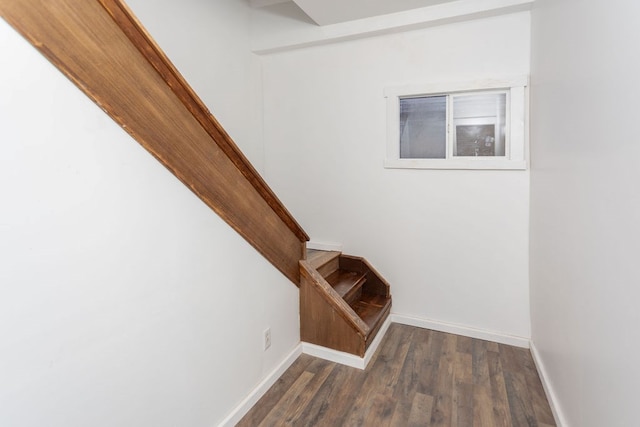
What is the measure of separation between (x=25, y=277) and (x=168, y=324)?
573mm

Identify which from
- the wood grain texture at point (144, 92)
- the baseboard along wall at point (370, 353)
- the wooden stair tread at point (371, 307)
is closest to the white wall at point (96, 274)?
the wood grain texture at point (144, 92)

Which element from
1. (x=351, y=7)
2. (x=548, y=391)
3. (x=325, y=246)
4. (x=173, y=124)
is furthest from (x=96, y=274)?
(x=351, y=7)

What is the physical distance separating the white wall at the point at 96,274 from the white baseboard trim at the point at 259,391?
0.07m

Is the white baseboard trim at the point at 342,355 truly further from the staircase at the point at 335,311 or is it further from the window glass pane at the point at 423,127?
the window glass pane at the point at 423,127

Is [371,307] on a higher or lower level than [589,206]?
lower

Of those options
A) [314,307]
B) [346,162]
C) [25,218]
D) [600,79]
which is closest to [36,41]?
[25,218]

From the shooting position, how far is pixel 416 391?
2051 millimetres

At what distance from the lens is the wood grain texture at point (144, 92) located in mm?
951

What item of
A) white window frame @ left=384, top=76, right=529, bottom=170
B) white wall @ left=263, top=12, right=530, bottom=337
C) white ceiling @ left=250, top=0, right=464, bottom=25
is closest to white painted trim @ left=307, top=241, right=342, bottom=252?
white wall @ left=263, top=12, right=530, bottom=337

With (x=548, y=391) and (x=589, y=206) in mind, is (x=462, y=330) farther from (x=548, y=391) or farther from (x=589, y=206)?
(x=589, y=206)

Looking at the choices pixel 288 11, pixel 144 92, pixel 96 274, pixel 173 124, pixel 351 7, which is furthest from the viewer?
pixel 288 11

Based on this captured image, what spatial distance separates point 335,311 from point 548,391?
132 cm

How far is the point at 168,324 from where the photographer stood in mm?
1372

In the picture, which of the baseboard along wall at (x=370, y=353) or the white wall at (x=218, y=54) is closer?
the baseboard along wall at (x=370, y=353)
